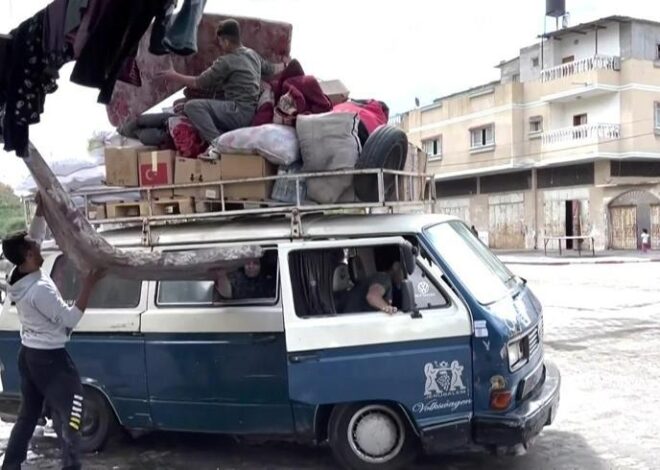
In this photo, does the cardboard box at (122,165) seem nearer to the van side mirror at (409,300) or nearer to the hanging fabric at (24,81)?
the hanging fabric at (24,81)

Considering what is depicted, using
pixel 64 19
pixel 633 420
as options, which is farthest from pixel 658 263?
pixel 64 19

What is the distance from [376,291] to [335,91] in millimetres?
2068

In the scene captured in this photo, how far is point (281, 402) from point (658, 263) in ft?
72.1

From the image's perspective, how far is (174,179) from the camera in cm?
507

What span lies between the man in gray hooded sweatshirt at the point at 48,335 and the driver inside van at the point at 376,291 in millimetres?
1615

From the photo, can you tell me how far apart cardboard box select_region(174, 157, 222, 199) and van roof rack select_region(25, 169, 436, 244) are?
0.12 feet

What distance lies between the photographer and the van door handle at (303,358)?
171 inches

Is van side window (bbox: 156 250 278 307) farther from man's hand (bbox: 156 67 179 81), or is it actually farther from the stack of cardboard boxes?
man's hand (bbox: 156 67 179 81)

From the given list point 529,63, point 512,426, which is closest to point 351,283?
point 512,426

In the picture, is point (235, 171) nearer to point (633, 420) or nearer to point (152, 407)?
point (152, 407)

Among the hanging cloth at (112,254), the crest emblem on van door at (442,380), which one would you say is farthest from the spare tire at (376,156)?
the crest emblem on van door at (442,380)

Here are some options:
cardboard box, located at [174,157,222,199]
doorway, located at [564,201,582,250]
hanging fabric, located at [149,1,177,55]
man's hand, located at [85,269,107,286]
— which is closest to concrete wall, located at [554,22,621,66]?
doorway, located at [564,201,582,250]

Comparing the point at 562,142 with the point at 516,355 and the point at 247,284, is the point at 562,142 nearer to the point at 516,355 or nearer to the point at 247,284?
the point at 516,355

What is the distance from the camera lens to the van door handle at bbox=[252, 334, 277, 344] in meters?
4.60
